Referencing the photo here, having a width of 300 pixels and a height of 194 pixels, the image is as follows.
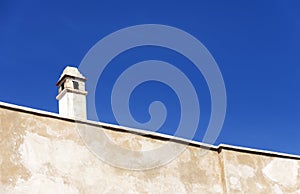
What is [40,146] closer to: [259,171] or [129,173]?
[129,173]

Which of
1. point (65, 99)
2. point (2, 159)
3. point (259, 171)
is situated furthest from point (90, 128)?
point (259, 171)

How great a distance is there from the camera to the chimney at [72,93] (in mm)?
11185

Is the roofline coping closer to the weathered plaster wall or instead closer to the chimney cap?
the weathered plaster wall

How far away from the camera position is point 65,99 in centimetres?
1155

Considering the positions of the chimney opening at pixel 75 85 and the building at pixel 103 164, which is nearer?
the building at pixel 103 164

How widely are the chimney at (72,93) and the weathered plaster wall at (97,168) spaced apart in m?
2.03

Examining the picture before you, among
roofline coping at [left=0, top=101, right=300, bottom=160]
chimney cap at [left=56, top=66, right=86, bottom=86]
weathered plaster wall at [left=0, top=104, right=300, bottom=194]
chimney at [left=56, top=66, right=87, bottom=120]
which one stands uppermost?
chimney cap at [left=56, top=66, right=86, bottom=86]

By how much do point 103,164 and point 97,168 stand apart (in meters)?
0.13

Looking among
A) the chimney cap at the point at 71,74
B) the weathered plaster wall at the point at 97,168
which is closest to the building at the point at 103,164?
the weathered plaster wall at the point at 97,168

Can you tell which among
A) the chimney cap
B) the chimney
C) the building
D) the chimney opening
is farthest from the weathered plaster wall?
the chimney cap

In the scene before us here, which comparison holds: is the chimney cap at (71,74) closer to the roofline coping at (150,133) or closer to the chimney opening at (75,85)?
the chimney opening at (75,85)

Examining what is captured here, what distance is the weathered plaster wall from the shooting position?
8.23 meters

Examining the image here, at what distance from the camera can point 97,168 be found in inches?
350

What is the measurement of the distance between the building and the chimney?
2 cm
